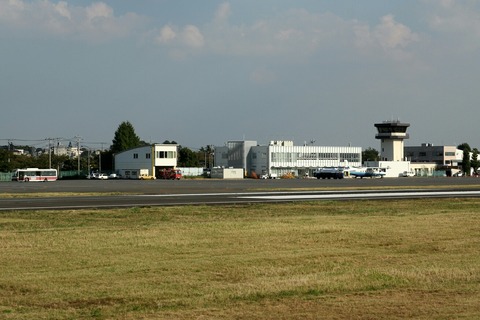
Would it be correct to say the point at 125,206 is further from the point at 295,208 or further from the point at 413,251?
the point at 413,251

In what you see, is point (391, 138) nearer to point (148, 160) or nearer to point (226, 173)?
point (226, 173)

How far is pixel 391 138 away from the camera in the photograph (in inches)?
6875

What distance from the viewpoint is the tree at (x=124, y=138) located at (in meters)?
177

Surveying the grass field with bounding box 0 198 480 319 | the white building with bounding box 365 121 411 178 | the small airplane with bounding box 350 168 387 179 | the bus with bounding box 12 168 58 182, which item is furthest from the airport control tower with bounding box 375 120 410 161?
the grass field with bounding box 0 198 480 319

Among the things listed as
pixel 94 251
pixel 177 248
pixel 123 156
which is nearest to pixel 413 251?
pixel 177 248

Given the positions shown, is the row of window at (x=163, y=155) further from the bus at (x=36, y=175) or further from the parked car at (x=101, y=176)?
the bus at (x=36, y=175)

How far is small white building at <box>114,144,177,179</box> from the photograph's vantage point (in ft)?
460

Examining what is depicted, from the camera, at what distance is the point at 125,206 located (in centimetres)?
4116

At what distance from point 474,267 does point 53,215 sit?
2225 centimetres

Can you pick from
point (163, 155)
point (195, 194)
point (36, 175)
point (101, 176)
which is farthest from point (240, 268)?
point (163, 155)

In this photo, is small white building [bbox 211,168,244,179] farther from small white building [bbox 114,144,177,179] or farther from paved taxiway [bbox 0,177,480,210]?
paved taxiway [bbox 0,177,480,210]

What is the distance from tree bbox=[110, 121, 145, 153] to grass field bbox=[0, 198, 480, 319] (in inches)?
5750

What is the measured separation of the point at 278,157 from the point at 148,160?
35.6 metres

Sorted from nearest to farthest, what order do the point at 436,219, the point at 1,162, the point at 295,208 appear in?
1. the point at 436,219
2. the point at 295,208
3. the point at 1,162
